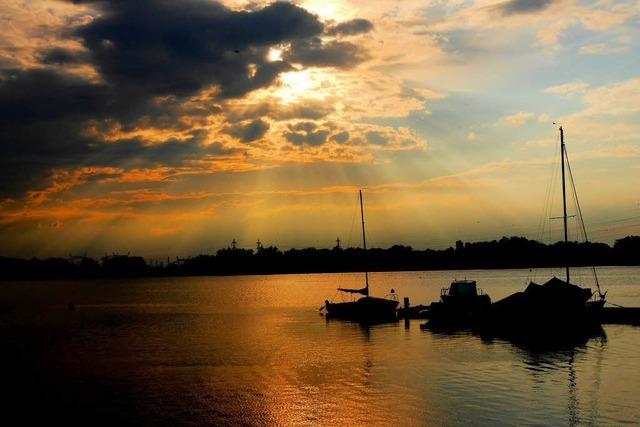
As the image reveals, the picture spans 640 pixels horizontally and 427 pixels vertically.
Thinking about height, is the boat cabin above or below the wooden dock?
above

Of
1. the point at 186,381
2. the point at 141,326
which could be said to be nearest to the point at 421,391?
the point at 186,381

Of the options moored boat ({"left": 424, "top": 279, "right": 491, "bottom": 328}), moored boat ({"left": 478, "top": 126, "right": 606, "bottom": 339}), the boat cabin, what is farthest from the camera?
the boat cabin

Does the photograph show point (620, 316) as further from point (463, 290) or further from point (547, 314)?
point (463, 290)

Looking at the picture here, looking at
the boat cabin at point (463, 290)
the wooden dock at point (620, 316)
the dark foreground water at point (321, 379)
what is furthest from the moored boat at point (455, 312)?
the wooden dock at point (620, 316)

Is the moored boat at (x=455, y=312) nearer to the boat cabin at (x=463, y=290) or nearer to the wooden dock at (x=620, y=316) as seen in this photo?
the boat cabin at (x=463, y=290)

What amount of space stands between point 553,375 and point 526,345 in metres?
14.6

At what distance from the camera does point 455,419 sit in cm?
2955

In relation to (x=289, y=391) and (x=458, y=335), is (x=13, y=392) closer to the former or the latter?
(x=289, y=391)

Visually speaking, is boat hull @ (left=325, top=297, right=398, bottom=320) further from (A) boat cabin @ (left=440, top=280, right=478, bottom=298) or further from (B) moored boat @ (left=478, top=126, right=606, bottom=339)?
(B) moored boat @ (left=478, top=126, right=606, bottom=339)

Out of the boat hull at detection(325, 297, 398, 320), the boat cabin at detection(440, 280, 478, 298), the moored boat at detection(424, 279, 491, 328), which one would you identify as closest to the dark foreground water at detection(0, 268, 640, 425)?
the moored boat at detection(424, 279, 491, 328)

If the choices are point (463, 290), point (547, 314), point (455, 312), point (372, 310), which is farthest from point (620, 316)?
point (372, 310)

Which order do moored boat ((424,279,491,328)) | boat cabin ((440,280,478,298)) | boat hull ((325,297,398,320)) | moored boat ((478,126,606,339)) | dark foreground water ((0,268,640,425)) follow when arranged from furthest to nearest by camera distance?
boat hull ((325,297,398,320))
boat cabin ((440,280,478,298))
moored boat ((424,279,491,328))
moored boat ((478,126,606,339))
dark foreground water ((0,268,640,425))

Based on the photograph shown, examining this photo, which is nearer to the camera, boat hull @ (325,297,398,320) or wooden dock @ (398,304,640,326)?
wooden dock @ (398,304,640,326)

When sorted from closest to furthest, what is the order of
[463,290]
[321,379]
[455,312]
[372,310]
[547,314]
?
[321,379]
[547,314]
[455,312]
[463,290]
[372,310]
